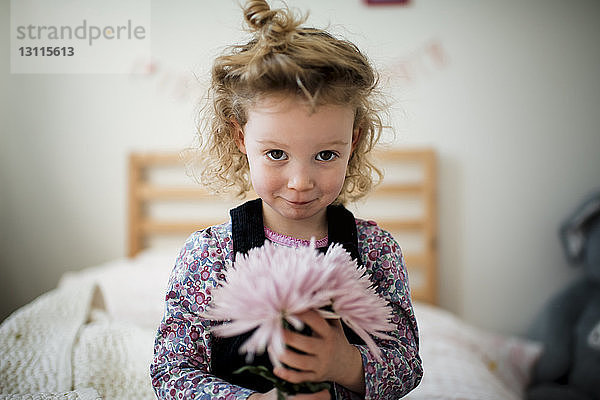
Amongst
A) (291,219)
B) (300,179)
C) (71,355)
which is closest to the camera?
(300,179)

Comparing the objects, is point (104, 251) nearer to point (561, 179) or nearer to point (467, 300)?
point (467, 300)

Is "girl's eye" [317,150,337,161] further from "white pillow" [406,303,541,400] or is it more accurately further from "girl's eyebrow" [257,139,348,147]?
"white pillow" [406,303,541,400]

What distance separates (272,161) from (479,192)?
177 cm

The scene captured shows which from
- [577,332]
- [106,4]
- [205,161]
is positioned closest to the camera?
[205,161]

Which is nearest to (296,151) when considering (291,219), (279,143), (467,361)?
(279,143)

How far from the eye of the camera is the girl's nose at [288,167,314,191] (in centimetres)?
69

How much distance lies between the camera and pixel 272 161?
715mm

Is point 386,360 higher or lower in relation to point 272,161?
lower

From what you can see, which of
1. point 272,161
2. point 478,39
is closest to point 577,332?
point 478,39

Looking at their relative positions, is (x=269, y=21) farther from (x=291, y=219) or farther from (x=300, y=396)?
(x=300, y=396)

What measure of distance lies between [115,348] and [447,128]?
1.59 m

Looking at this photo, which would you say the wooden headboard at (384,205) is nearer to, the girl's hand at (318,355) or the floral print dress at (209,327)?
the floral print dress at (209,327)

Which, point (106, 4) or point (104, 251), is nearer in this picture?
point (106, 4)

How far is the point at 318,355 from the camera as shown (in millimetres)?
609
